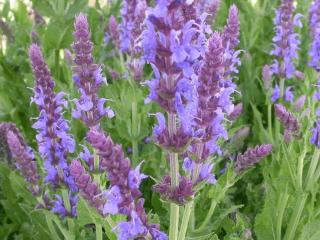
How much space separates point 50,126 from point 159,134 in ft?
2.65

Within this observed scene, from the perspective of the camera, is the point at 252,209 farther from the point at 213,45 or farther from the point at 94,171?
the point at 213,45

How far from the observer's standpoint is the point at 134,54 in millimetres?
3455

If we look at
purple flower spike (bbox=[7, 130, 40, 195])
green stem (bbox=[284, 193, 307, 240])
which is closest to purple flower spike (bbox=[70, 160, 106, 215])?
purple flower spike (bbox=[7, 130, 40, 195])

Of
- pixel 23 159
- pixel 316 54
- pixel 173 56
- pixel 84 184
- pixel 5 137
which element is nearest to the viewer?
pixel 173 56

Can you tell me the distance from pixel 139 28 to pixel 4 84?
156 centimetres

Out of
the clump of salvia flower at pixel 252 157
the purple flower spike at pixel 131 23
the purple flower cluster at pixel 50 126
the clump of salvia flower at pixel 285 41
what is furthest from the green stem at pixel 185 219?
the clump of salvia flower at pixel 285 41

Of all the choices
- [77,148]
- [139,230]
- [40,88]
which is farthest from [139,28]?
[139,230]

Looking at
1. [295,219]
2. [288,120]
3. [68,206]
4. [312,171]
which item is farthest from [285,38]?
[68,206]

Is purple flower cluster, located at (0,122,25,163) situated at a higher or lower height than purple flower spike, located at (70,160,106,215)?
lower

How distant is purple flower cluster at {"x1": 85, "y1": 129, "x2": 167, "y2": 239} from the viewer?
4.60 feet

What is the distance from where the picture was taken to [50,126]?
2258mm

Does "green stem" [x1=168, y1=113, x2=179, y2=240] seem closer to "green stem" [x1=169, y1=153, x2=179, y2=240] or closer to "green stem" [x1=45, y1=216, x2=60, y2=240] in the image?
"green stem" [x1=169, y1=153, x2=179, y2=240]

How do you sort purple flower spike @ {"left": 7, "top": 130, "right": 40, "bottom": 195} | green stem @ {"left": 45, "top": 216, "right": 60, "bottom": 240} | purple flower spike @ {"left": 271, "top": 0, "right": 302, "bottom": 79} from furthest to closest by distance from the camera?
purple flower spike @ {"left": 271, "top": 0, "right": 302, "bottom": 79} → green stem @ {"left": 45, "top": 216, "right": 60, "bottom": 240} → purple flower spike @ {"left": 7, "top": 130, "right": 40, "bottom": 195}

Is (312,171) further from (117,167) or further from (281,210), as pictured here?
(117,167)
